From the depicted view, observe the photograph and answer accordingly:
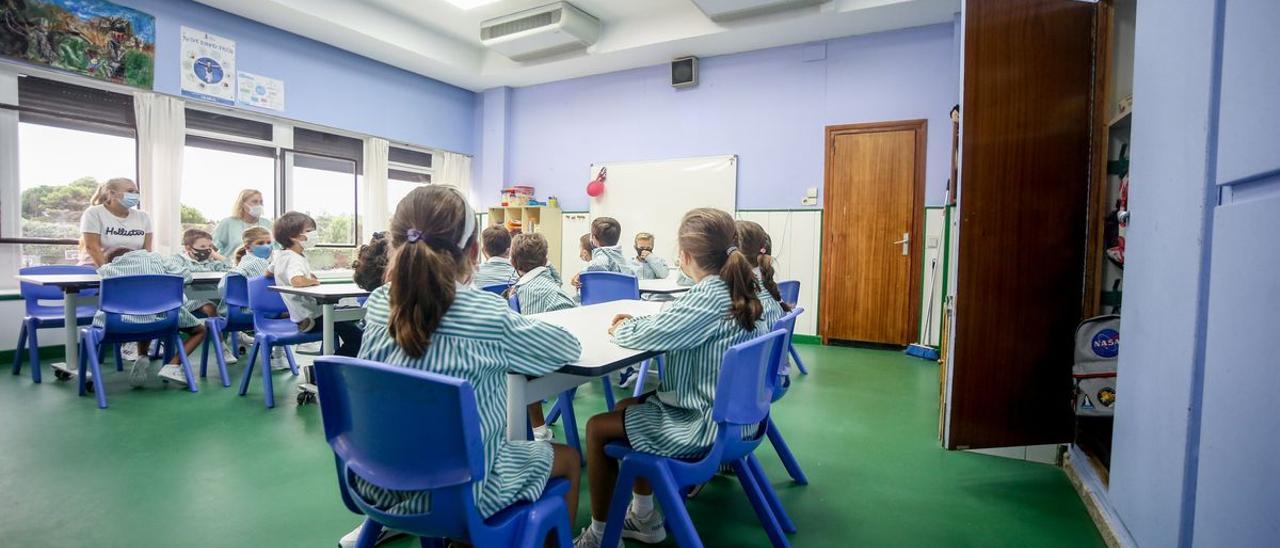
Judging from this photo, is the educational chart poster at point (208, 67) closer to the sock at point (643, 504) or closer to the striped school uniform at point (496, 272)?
the striped school uniform at point (496, 272)

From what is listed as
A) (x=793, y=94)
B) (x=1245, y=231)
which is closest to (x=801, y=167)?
(x=793, y=94)

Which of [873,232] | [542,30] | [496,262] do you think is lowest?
[496,262]

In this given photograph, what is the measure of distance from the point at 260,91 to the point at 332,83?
74 cm

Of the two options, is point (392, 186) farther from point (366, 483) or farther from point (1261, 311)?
point (1261, 311)

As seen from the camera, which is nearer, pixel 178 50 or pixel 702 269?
pixel 702 269

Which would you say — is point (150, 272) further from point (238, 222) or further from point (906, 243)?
point (906, 243)

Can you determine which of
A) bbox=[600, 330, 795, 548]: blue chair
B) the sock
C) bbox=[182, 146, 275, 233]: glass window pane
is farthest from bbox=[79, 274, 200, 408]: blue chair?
bbox=[600, 330, 795, 548]: blue chair

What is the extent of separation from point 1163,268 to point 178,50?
6.39 m

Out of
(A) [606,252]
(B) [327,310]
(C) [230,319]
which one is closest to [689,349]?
(B) [327,310]

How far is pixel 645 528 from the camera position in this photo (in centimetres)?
180

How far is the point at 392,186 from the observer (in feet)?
23.1

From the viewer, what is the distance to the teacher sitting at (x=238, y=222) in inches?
178

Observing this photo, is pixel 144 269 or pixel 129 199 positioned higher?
pixel 129 199

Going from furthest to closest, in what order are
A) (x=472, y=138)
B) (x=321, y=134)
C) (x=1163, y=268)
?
(x=472, y=138), (x=321, y=134), (x=1163, y=268)
